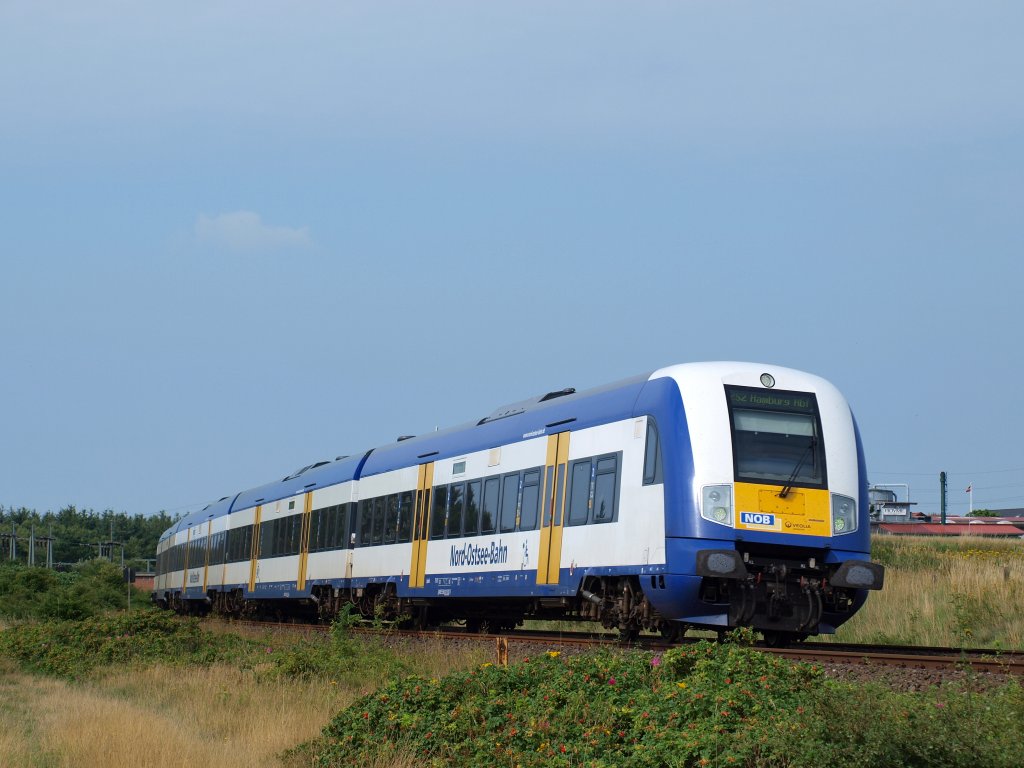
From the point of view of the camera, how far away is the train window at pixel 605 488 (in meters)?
16.0

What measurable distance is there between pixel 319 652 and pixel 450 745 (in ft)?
22.6

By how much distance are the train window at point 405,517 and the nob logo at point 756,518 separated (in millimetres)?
9523

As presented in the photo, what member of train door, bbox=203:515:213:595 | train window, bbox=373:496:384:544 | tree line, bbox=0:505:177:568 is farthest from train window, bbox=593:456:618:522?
tree line, bbox=0:505:177:568

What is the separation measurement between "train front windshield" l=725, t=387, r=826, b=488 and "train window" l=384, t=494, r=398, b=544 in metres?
10.2

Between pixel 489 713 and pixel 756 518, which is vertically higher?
pixel 756 518

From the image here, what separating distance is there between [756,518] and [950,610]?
23.8 feet

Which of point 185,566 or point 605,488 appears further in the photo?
point 185,566

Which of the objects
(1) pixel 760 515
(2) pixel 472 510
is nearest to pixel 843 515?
(1) pixel 760 515

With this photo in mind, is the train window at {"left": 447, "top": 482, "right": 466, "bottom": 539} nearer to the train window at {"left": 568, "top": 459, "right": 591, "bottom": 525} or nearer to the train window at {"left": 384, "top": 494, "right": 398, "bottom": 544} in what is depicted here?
the train window at {"left": 384, "top": 494, "right": 398, "bottom": 544}

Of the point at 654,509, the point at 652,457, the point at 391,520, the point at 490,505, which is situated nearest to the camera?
the point at 654,509

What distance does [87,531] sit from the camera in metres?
157

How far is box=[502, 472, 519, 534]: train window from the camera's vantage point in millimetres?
18802

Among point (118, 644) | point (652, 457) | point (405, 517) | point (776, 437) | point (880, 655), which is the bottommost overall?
point (118, 644)

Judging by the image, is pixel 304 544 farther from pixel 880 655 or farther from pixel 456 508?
pixel 880 655
